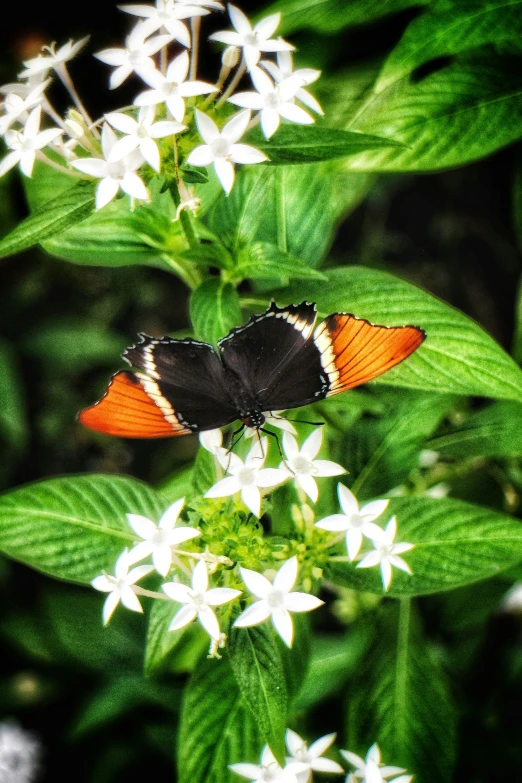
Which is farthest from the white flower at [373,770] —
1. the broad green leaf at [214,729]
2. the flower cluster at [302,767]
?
the broad green leaf at [214,729]

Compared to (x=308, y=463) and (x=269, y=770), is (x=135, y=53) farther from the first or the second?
(x=269, y=770)

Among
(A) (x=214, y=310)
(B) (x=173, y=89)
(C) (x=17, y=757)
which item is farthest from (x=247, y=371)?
(C) (x=17, y=757)

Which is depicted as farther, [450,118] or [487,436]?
[487,436]

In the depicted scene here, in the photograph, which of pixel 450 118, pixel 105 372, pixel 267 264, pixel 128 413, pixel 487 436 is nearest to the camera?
pixel 128 413

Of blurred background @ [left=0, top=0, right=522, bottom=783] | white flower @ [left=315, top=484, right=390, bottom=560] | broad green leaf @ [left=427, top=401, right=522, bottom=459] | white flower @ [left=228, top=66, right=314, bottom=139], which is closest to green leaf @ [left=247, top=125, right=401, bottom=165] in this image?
white flower @ [left=228, top=66, right=314, bottom=139]

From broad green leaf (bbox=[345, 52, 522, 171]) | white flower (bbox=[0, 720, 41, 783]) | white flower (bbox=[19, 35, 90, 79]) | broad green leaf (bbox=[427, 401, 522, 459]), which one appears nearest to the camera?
white flower (bbox=[19, 35, 90, 79])

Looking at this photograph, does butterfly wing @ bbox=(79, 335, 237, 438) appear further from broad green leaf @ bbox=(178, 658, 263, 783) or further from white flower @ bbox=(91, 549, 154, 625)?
broad green leaf @ bbox=(178, 658, 263, 783)

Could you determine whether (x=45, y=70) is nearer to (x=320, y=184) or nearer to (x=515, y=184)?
(x=320, y=184)
